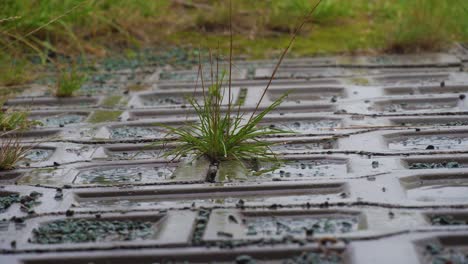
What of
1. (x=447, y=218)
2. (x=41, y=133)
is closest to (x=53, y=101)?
(x=41, y=133)

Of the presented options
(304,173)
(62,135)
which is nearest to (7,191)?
(62,135)

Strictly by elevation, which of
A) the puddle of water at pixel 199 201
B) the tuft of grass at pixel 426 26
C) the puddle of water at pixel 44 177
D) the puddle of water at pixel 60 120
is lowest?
the puddle of water at pixel 199 201

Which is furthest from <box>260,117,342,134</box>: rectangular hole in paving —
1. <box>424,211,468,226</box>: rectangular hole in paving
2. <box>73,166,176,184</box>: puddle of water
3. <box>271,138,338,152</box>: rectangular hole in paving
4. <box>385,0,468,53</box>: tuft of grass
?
<box>385,0,468,53</box>: tuft of grass

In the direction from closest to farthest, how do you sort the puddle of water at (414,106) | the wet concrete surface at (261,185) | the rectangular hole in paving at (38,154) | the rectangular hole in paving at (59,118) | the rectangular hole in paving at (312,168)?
1. the wet concrete surface at (261,185)
2. the rectangular hole in paving at (312,168)
3. the rectangular hole in paving at (38,154)
4. the puddle of water at (414,106)
5. the rectangular hole in paving at (59,118)

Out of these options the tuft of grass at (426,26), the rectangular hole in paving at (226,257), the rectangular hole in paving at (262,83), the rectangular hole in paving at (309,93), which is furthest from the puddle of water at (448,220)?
the tuft of grass at (426,26)

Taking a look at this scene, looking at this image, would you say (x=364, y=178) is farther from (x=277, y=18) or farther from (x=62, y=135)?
(x=277, y=18)

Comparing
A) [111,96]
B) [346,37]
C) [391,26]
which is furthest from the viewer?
[346,37]

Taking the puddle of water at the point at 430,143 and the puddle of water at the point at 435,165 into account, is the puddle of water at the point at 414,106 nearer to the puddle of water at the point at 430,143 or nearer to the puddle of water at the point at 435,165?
the puddle of water at the point at 430,143
